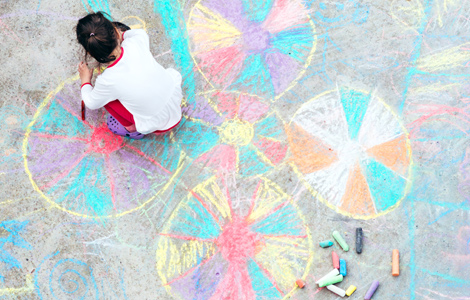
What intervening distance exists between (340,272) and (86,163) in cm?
189

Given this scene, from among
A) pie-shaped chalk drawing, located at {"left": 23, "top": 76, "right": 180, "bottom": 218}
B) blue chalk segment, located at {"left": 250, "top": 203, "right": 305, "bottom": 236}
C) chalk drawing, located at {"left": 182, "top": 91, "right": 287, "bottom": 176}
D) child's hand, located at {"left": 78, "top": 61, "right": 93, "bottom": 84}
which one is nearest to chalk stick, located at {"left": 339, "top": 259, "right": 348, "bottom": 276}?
blue chalk segment, located at {"left": 250, "top": 203, "right": 305, "bottom": 236}

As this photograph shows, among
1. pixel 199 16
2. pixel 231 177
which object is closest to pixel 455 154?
pixel 231 177

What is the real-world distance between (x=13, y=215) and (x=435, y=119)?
3.03 m

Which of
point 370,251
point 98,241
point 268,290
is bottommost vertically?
point 98,241

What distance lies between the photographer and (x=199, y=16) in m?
2.94

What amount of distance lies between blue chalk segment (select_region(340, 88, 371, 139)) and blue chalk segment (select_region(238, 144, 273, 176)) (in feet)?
2.12

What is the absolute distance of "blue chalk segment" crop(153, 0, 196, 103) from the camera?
287cm

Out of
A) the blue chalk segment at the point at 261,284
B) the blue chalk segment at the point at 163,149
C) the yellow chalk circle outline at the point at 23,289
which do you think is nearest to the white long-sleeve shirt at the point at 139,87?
the blue chalk segment at the point at 163,149

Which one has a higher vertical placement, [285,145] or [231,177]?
[285,145]

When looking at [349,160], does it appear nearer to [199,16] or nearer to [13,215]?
[199,16]

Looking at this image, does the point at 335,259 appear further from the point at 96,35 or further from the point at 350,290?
the point at 96,35

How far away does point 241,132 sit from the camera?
2789mm

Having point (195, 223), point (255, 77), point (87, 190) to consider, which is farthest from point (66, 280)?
point (255, 77)

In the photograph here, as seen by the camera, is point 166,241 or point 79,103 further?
point 79,103
